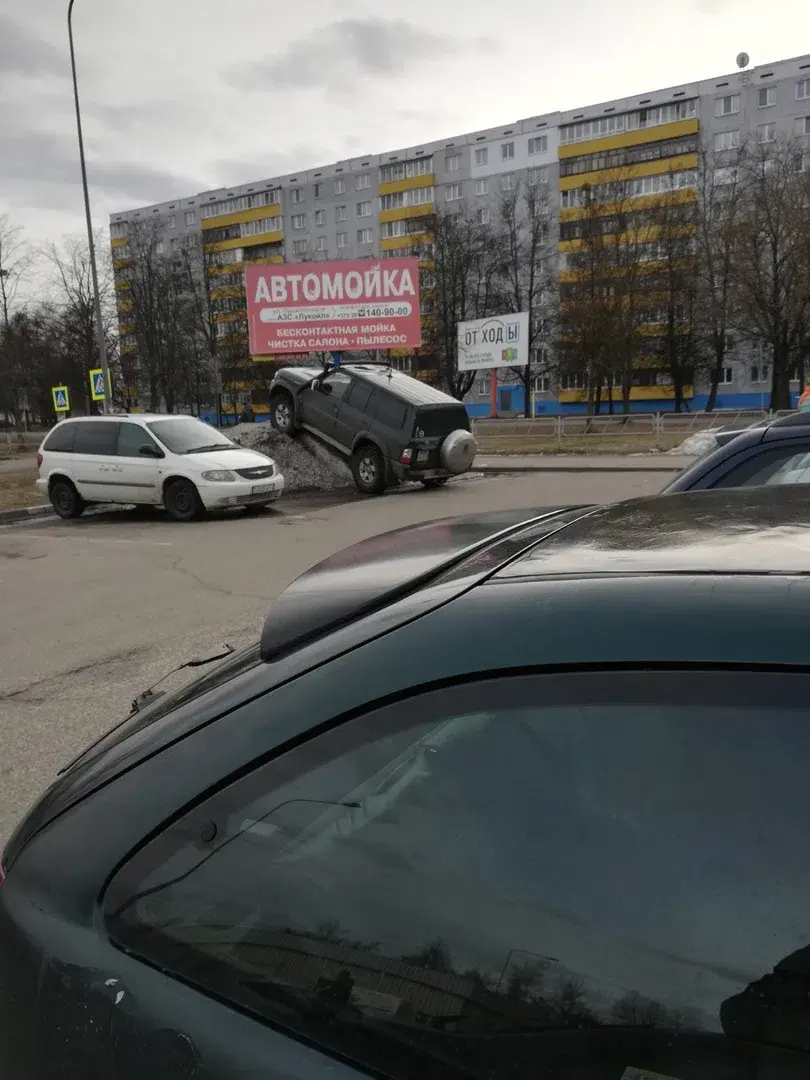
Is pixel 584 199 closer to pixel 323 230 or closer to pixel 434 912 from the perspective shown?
pixel 323 230

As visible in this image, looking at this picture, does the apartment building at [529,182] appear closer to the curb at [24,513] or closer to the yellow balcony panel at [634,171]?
the yellow balcony panel at [634,171]

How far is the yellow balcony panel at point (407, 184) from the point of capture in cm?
7800

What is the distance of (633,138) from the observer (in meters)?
66.4

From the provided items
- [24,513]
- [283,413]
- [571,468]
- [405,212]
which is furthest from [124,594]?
[405,212]

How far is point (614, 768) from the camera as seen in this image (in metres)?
1.01

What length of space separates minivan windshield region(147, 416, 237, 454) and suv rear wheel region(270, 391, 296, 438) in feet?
15.1

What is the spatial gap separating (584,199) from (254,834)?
6371 cm

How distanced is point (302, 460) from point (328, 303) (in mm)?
8361

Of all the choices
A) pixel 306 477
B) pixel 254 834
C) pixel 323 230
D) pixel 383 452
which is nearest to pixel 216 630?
pixel 254 834

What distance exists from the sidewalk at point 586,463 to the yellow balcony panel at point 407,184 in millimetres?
61613

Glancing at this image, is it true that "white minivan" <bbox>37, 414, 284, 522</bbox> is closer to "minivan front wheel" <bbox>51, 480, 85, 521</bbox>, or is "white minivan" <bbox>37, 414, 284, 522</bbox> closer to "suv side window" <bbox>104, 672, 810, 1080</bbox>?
"minivan front wheel" <bbox>51, 480, 85, 521</bbox>

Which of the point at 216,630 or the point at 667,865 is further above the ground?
the point at 667,865

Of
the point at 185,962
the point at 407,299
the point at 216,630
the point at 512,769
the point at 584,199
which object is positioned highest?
the point at 584,199

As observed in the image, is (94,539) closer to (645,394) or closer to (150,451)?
(150,451)
